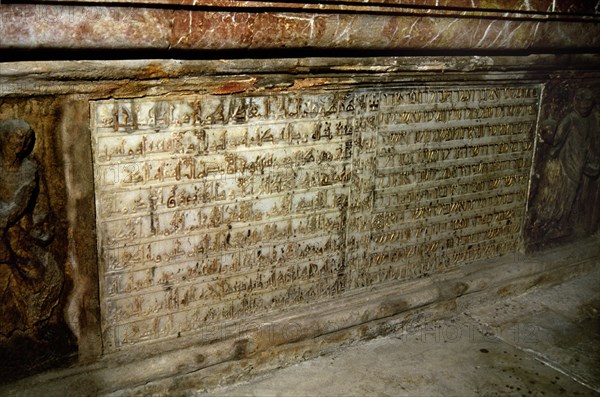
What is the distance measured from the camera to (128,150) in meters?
2.51

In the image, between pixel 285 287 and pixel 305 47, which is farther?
pixel 285 287

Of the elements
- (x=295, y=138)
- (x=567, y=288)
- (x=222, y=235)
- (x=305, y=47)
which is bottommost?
(x=567, y=288)

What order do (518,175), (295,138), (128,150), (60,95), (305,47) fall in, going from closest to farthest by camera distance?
1. (60,95)
2. (128,150)
3. (305,47)
4. (295,138)
5. (518,175)

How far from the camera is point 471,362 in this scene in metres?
3.14

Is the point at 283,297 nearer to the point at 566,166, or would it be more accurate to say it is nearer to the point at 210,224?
the point at 210,224

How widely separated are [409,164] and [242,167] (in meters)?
1.06

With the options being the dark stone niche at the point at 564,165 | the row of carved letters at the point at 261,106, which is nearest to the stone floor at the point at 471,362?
the dark stone niche at the point at 564,165

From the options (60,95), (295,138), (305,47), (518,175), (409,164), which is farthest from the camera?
(518,175)

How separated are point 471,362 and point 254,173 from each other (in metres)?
1.53

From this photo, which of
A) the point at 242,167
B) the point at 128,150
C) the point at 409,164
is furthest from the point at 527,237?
the point at 128,150

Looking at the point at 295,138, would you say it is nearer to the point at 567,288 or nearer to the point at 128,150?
the point at 128,150

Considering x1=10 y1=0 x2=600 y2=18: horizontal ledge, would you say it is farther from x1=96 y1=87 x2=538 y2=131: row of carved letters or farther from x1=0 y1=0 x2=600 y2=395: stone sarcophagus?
x1=96 y1=87 x2=538 y2=131: row of carved letters

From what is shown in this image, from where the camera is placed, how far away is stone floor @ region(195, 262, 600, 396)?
2.89m

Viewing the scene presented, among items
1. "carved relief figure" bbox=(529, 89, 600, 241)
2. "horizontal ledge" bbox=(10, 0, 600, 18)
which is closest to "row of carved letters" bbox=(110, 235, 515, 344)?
"carved relief figure" bbox=(529, 89, 600, 241)
